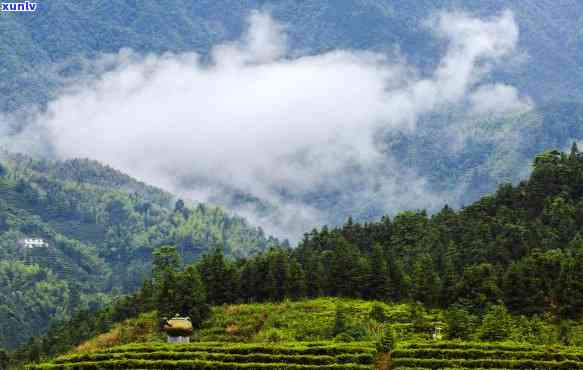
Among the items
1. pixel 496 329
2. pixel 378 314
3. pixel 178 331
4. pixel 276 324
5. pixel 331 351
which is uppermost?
pixel 378 314

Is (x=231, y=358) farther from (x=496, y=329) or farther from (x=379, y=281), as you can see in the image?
(x=379, y=281)

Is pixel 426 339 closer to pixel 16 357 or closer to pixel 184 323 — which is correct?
pixel 184 323

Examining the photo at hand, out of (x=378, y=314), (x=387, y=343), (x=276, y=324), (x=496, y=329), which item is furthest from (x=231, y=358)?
(x=378, y=314)

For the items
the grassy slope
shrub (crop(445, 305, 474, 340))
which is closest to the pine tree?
the grassy slope

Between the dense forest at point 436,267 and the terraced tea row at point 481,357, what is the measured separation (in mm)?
8241

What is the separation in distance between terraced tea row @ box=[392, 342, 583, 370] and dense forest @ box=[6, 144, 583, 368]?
27.0 ft

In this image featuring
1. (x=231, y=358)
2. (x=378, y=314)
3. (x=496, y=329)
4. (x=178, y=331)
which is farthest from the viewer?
(x=378, y=314)

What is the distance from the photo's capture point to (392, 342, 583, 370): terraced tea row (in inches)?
2581

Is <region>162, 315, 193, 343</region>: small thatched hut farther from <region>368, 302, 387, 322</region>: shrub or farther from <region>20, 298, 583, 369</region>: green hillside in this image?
<region>368, 302, 387, 322</region>: shrub

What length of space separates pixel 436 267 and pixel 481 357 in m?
44.3

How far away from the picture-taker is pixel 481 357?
6762cm

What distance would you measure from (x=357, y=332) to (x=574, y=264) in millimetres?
25738

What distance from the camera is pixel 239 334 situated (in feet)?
283

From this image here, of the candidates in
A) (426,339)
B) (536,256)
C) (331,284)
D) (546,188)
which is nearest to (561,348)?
(426,339)
